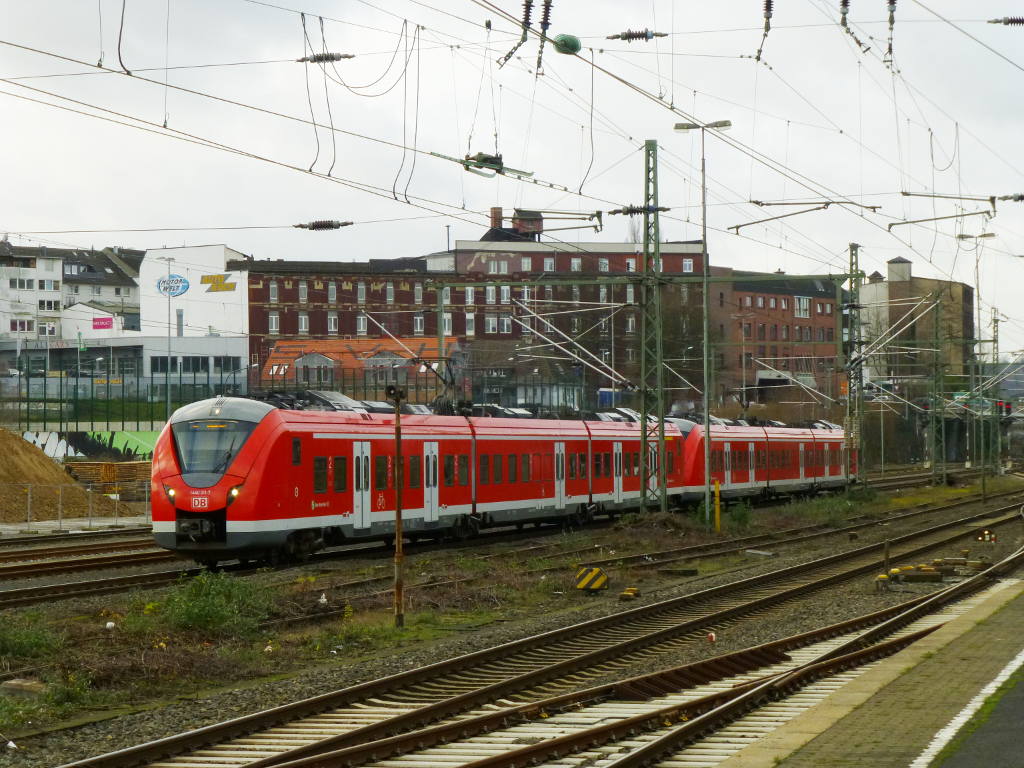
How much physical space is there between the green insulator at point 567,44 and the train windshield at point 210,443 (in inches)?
356

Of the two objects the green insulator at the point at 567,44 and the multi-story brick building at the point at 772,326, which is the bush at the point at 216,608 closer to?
the green insulator at the point at 567,44

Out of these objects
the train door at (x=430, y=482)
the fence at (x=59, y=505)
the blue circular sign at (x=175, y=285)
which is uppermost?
the blue circular sign at (x=175, y=285)

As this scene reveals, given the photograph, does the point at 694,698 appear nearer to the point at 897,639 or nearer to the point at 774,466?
the point at 897,639

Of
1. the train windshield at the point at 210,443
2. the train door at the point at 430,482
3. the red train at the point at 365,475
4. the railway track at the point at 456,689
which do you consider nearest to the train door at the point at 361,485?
the red train at the point at 365,475

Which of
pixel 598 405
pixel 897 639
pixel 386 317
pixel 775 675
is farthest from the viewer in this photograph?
pixel 386 317

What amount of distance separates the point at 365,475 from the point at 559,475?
10979 millimetres

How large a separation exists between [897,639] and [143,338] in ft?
289

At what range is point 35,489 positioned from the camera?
144ft

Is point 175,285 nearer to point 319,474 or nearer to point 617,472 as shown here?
point 617,472

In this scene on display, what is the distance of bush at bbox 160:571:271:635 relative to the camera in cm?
1688

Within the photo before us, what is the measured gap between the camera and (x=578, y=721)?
1197 cm

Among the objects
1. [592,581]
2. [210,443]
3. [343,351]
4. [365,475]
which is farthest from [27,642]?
[343,351]

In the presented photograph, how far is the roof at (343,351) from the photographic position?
8719 cm

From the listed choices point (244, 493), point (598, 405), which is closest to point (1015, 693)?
point (244, 493)
